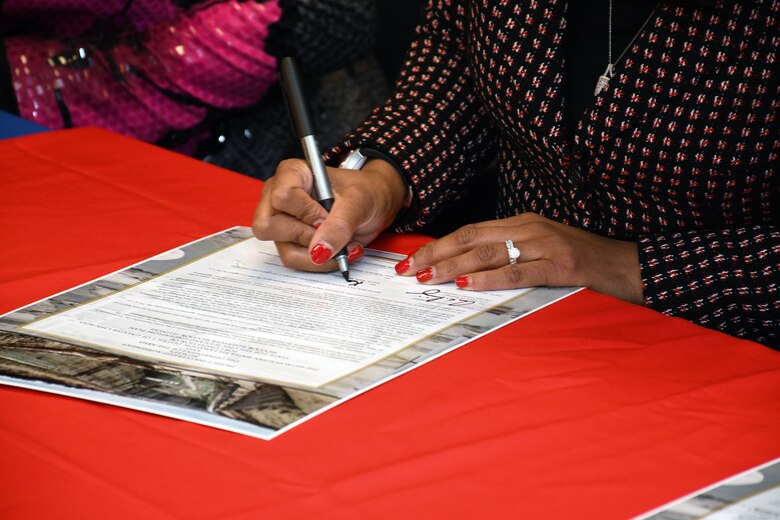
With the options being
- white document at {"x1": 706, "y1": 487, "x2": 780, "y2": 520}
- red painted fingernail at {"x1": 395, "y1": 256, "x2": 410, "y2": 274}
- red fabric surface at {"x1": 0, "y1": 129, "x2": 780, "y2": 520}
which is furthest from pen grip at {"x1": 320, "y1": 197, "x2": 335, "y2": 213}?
white document at {"x1": 706, "y1": 487, "x2": 780, "y2": 520}

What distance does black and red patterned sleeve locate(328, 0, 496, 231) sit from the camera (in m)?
0.98

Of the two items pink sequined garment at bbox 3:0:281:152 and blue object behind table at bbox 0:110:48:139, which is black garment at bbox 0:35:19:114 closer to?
pink sequined garment at bbox 3:0:281:152

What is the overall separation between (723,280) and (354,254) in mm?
347

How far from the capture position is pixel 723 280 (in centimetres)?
80

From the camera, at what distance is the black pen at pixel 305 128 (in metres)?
0.85

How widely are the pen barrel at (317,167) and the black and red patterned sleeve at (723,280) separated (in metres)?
0.32

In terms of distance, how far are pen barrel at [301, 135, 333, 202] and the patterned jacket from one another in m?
0.13

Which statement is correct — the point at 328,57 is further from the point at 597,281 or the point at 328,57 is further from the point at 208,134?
the point at 597,281

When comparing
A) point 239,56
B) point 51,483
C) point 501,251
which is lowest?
point 51,483

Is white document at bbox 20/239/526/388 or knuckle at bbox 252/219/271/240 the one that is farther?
knuckle at bbox 252/219/271/240

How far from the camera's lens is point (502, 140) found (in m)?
1.10

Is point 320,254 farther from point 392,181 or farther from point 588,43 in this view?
point 588,43

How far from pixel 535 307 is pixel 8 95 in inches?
56.5

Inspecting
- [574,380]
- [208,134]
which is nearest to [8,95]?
[208,134]
